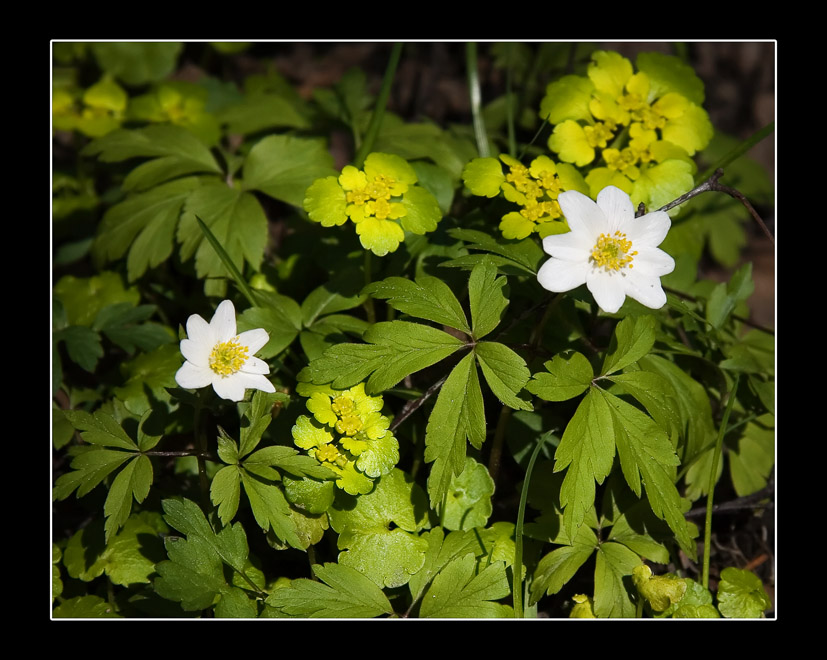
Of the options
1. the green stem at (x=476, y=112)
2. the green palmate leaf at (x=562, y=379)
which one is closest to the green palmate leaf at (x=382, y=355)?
the green palmate leaf at (x=562, y=379)

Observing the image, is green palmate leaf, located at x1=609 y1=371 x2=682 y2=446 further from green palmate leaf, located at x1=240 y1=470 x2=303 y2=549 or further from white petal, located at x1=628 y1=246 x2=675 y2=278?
green palmate leaf, located at x1=240 y1=470 x2=303 y2=549

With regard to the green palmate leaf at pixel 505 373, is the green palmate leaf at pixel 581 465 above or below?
below

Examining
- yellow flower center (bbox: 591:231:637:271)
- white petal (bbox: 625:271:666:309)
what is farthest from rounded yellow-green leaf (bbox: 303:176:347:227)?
white petal (bbox: 625:271:666:309)

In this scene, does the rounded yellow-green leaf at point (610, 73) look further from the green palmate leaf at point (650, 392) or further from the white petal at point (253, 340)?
the white petal at point (253, 340)

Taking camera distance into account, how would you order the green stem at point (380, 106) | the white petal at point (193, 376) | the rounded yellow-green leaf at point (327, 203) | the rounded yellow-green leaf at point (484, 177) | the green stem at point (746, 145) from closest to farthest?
the white petal at point (193, 376) → the rounded yellow-green leaf at point (327, 203) → the rounded yellow-green leaf at point (484, 177) → the green stem at point (746, 145) → the green stem at point (380, 106)

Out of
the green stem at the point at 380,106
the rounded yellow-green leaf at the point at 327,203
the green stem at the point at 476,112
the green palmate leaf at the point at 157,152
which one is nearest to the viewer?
the rounded yellow-green leaf at the point at 327,203

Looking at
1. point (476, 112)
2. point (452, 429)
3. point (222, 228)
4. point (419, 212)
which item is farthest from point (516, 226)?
point (476, 112)
